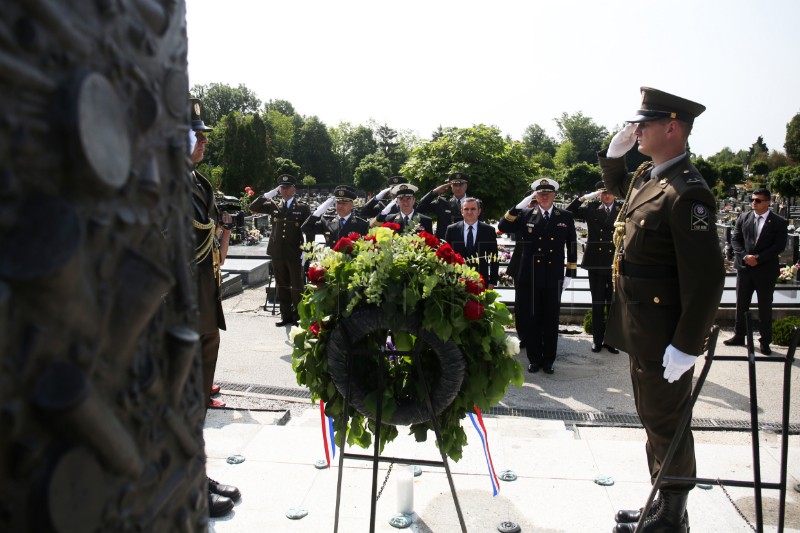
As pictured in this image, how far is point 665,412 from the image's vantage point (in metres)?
3.35

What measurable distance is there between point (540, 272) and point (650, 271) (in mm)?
4277

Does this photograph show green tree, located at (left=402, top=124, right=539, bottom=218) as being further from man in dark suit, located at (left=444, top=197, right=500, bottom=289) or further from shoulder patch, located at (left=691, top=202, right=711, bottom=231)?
shoulder patch, located at (left=691, top=202, right=711, bottom=231)

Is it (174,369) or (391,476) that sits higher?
(174,369)

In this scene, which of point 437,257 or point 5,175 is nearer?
point 5,175

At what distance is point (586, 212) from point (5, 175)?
8545mm

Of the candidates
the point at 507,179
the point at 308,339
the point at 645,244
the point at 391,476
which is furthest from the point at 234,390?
the point at 507,179

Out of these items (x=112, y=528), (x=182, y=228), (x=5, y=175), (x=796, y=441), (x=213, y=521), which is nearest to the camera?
(x=5, y=175)

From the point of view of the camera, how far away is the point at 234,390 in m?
6.59

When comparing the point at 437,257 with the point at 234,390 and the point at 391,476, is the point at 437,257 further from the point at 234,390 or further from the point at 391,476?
the point at 234,390

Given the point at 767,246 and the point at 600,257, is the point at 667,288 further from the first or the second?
the point at 767,246

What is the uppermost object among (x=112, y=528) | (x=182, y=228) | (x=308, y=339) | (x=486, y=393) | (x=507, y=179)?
(x=507, y=179)

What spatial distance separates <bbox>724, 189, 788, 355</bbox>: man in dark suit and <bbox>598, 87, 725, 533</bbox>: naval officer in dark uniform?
539cm

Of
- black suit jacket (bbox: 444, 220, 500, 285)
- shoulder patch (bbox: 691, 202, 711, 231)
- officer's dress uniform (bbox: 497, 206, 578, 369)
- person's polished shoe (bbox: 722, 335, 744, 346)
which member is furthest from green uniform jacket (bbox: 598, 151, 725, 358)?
person's polished shoe (bbox: 722, 335, 744, 346)

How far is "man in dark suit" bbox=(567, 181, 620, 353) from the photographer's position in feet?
27.0
